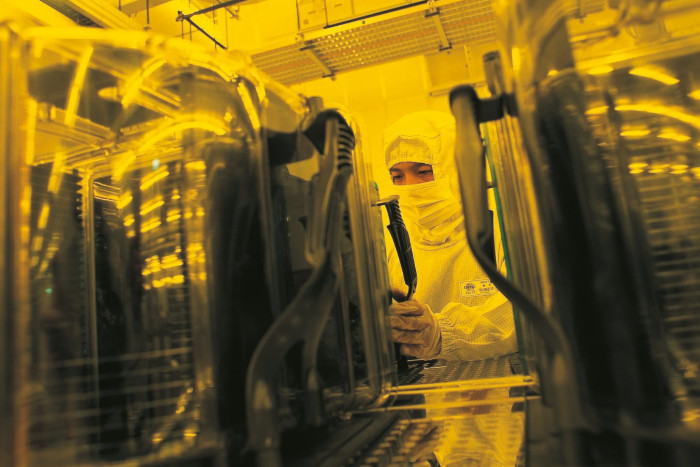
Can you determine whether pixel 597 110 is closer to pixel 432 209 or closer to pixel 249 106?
pixel 249 106

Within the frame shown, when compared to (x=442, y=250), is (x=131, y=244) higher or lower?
lower

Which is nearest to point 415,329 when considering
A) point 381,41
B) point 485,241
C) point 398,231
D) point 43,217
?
point 398,231

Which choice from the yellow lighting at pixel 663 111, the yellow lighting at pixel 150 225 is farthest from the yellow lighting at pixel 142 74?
the yellow lighting at pixel 663 111

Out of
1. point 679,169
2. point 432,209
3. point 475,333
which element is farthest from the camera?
point 432,209

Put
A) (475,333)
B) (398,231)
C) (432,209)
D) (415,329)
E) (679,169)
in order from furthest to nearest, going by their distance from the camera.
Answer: (432,209)
(475,333)
(415,329)
(398,231)
(679,169)

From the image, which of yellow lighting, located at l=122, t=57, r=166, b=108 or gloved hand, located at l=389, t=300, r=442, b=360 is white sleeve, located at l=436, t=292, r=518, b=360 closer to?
gloved hand, located at l=389, t=300, r=442, b=360

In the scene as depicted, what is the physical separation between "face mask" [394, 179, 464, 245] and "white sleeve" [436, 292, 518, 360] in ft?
1.16

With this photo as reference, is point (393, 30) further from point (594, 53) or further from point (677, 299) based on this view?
point (677, 299)

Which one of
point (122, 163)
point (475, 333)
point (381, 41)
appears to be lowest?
point (475, 333)

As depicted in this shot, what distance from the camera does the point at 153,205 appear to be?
359 millimetres

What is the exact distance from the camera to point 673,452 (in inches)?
10.6

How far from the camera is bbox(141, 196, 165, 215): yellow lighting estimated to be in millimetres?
357

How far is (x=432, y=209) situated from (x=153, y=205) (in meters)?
1.71

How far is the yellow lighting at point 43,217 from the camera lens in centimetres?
36
